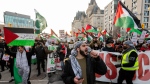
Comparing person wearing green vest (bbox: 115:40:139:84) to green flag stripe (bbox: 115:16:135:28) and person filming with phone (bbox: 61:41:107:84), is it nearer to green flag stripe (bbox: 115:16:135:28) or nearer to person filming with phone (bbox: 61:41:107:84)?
green flag stripe (bbox: 115:16:135:28)

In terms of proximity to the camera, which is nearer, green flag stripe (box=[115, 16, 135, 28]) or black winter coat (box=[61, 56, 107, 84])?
black winter coat (box=[61, 56, 107, 84])

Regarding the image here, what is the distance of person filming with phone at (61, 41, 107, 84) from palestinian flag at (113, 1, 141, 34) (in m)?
3.78

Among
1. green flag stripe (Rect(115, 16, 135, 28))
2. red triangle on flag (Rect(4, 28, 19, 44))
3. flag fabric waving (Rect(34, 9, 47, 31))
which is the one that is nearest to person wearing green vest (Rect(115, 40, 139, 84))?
green flag stripe (Rect(115, 16, 135, 28))

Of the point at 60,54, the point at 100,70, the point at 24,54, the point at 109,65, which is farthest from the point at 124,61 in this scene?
the point at 60,54

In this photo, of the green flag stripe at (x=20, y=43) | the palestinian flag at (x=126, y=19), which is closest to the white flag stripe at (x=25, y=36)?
the green flag stripe at (x=20, y=43)

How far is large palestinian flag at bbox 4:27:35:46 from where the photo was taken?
5.04 m

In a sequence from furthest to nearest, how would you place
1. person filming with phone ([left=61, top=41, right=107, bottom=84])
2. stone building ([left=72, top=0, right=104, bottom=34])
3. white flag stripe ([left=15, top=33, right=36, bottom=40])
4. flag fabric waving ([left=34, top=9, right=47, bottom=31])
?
stone building ([left=72, top=0, right=104, bottom=34]) < flag fabric waving ([left=34, top=9, right=47, bottom=31]) < white flag stripe ([left=15, top=33, right=36, bottom=40]) < person filming with phone ([left=61, top=41, right=107, bottom=84])

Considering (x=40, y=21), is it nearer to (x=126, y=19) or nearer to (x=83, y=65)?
(x=126, y=19)

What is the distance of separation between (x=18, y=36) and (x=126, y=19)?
4099 millimetres

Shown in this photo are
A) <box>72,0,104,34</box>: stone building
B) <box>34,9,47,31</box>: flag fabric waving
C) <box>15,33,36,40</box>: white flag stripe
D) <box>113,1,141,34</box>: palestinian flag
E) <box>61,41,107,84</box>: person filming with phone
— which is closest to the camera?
<box>61,41,107,84</box>: person filming with phone

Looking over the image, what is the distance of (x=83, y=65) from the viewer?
8.81ft

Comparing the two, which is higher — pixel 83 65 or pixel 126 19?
pixel 126 19

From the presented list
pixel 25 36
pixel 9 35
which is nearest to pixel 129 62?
pixel 25 36

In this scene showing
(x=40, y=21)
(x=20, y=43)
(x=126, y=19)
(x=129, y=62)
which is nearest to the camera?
(x=129, y=62)
